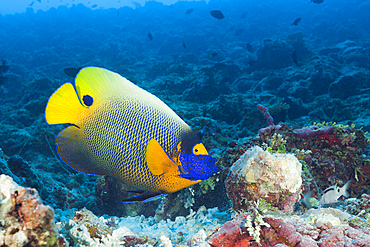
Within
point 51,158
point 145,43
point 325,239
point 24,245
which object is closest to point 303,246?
point 325,239

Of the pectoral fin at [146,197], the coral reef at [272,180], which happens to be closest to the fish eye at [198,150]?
the pectoral fin at [146,197]

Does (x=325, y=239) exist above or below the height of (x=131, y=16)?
below

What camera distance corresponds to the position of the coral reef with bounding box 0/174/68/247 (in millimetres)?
627

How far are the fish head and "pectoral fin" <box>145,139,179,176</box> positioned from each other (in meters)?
0.06

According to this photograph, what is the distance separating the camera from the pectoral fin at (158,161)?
1302mm

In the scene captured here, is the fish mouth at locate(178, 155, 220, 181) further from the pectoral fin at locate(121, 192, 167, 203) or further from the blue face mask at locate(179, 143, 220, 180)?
the pectoral fin at locate(121, 192, 167, 203)

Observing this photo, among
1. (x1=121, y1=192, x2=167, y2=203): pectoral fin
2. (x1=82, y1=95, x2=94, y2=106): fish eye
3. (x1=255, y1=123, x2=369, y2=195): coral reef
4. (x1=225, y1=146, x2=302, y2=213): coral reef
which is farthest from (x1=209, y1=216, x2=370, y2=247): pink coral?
(x1=255, y1=123, x2=369, y2=195): coral reef

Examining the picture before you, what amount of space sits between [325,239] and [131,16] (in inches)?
1791

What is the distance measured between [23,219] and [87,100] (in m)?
0.91

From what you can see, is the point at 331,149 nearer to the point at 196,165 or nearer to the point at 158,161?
the point at 196,165

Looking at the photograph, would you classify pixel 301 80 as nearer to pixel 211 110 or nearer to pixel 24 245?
pixel 211 110

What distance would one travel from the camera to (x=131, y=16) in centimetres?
3906

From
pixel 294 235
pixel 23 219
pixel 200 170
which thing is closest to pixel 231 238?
pixel 294 235

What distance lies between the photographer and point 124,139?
4.48ft
